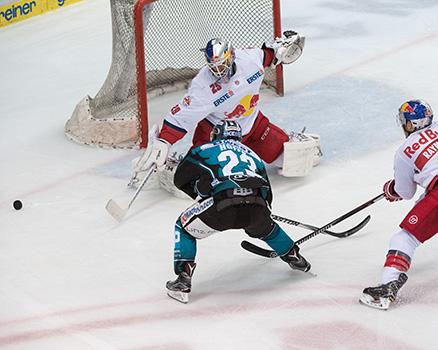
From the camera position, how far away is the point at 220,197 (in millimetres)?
4277

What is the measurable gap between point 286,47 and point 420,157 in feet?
4.84

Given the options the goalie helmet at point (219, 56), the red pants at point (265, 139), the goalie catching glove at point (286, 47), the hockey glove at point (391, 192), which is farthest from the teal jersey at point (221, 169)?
the goalie catching glove at point (286, 47)

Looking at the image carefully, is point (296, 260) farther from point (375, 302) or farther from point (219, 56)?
point (219, 56)

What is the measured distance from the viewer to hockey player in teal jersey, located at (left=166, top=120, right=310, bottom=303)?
4.29 m

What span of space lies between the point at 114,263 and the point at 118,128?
4.87ft

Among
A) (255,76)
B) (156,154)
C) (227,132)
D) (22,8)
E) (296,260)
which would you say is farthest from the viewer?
(22,8)

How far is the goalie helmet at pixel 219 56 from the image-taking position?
503cm

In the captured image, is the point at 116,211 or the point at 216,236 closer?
the point at 216,236

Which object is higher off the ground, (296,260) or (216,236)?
(296,260)

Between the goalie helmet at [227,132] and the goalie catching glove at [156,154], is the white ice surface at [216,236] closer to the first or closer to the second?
the goalie catching glove at [156,154]

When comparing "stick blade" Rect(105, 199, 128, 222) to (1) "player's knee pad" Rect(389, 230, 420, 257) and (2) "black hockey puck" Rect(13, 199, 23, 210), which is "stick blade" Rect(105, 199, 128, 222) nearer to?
(2) "black hockey puck" Rect(13, 199, 23, 210)

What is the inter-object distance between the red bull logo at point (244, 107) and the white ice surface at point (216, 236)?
1.41 ft

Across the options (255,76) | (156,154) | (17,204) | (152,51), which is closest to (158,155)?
(156,154)

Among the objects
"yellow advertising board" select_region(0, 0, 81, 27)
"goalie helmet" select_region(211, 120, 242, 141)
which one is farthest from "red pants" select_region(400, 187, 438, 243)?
"yellow advertising board" select_region(0, 0, 81, 27)
